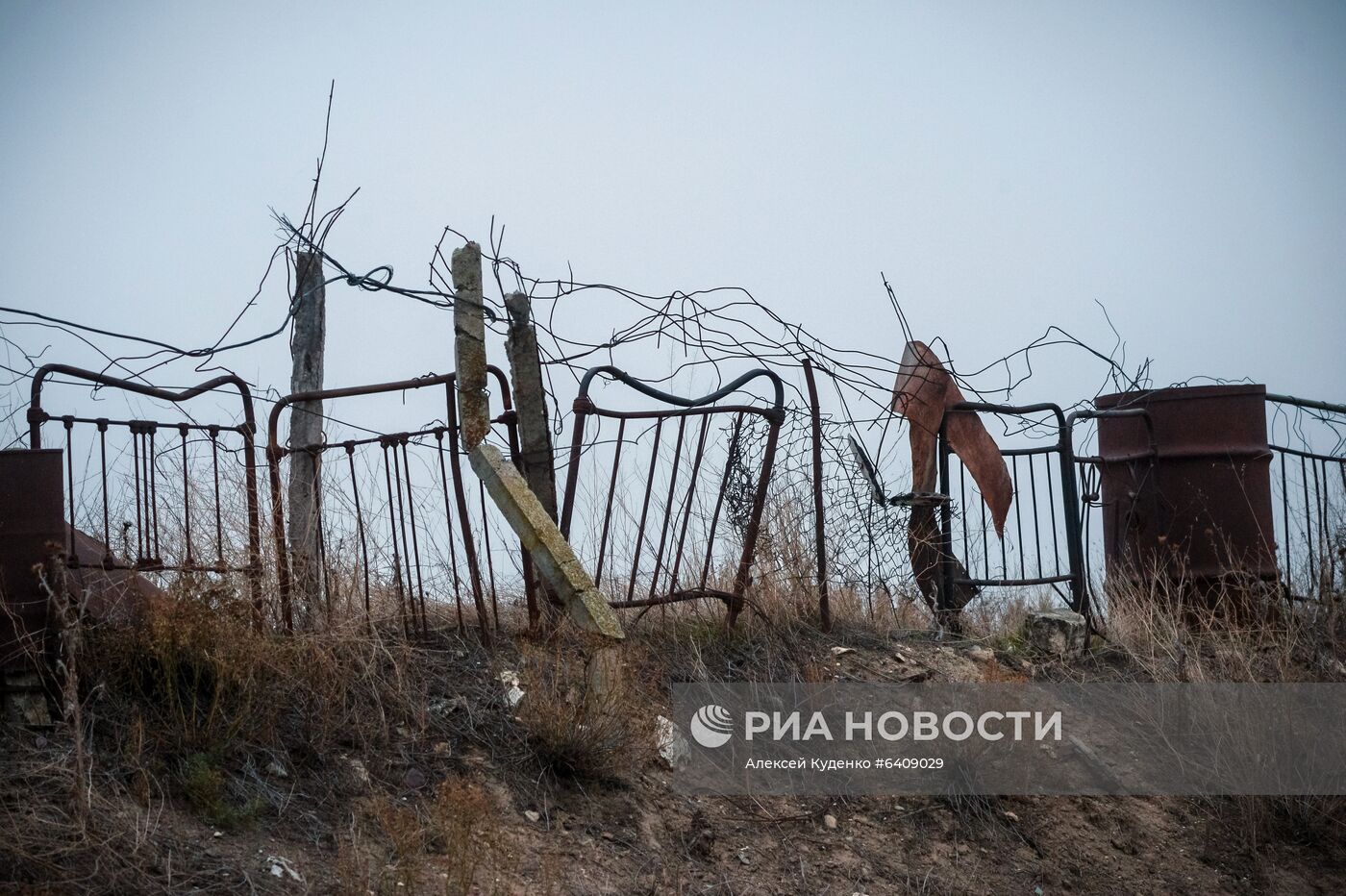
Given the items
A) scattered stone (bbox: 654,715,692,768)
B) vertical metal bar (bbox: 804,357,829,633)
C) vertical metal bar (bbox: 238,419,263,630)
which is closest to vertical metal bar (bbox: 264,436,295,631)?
vertical metal bar (bbox: 238,419,263,630)

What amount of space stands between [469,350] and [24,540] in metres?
2.04

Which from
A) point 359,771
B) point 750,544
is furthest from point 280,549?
point 750,544

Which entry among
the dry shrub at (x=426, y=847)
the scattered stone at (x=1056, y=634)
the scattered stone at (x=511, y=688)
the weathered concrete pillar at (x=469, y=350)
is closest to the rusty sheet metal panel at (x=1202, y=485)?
the scattered stone at (x=1056, y=634)

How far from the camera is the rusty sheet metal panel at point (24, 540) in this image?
4516mm

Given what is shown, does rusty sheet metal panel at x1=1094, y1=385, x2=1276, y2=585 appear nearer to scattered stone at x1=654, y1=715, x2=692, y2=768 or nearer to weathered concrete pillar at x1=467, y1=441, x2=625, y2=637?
scattered stone at x1=654, y1=715, x2=692, y2=768

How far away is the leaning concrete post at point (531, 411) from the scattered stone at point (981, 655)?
8.49 feet

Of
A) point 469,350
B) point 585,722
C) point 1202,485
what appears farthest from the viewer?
point 1202,485

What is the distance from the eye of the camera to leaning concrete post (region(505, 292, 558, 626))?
569 cm

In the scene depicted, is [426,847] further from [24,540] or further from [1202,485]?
[1202,485]

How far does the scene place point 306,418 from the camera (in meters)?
6.39

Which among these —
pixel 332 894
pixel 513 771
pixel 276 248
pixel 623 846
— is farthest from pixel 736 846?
pixel 276 248

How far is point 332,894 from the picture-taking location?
3.84 meters

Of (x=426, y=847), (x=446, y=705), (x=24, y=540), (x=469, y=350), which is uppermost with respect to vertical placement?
(x=469, y=350)

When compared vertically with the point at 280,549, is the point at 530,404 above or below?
above
